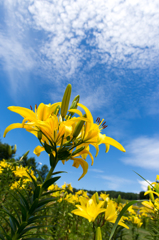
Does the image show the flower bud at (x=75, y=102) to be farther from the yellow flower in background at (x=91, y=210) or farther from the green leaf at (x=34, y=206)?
the yellow flower in background at (x=91, y=210)

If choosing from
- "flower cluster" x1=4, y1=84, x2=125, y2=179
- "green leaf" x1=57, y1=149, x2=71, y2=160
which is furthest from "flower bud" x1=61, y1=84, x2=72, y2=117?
"green leaf" x1=57, y1=149, x2=71, y2=160

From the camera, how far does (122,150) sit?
0.91 m

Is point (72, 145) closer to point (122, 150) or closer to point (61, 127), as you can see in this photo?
point (61, 127)

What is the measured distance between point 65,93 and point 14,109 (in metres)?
0.34

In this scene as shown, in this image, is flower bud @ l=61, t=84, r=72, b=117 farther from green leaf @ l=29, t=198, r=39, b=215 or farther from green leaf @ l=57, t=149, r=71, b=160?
green leaf @ l=29, t=198, r=39, b=215

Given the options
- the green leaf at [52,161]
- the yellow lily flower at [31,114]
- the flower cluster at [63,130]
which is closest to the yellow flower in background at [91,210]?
the flower cluster at [63,130]

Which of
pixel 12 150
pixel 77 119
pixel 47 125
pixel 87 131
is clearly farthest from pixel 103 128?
pixel 12 150

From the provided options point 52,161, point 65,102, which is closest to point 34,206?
point 52,161

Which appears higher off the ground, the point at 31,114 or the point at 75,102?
the point at 75,102

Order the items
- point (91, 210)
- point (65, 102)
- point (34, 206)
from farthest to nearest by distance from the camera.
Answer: point (91, 210) < point (65, 102) < point (34, 206)

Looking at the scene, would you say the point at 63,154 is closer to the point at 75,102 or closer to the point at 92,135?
the point at 92,135

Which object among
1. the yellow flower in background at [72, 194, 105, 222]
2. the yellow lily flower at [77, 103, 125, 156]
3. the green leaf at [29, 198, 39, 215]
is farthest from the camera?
the yellow flower in background at [72, 194, 105, 222]

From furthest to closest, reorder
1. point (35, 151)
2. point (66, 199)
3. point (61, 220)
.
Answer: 1. point (66, 199)
2. point (61, 220)
3. point (35, 151)

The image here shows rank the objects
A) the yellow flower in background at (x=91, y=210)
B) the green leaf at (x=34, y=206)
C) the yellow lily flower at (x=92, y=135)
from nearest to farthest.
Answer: the green leaf at (x=34, y=206)
the yellow lily flower at (x=92, y=135)
the yellow flower in background at (x=91, y=210)
